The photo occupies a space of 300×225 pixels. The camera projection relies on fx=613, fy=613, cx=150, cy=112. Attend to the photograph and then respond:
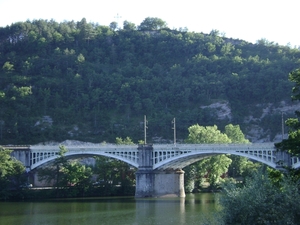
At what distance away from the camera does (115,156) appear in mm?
66812

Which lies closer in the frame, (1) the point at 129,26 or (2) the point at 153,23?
(1) the point at 129,26

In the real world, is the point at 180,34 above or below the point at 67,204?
above

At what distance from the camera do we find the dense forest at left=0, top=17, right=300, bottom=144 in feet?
333

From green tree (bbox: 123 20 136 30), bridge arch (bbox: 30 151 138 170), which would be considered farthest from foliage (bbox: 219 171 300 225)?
green tree (bbox: 123 20 136 30)

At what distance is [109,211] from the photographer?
4934 cm

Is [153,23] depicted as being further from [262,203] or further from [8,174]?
[262,203]

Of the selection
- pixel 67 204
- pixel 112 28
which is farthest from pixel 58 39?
pixel 67 204

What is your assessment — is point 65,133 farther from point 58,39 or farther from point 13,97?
point 58,39

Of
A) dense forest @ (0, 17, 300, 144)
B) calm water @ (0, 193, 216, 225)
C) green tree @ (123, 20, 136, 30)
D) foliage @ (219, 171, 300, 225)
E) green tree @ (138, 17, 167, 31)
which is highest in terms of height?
green tree @ (138, 17, 167, 31)

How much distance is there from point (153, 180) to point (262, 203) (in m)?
40.0

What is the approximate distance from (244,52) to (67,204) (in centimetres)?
8851

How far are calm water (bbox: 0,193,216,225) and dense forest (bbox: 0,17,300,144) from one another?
39142mm

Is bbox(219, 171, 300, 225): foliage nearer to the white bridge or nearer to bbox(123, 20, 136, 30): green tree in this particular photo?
the white bridge

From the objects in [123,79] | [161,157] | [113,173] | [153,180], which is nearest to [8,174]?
[113,173]
